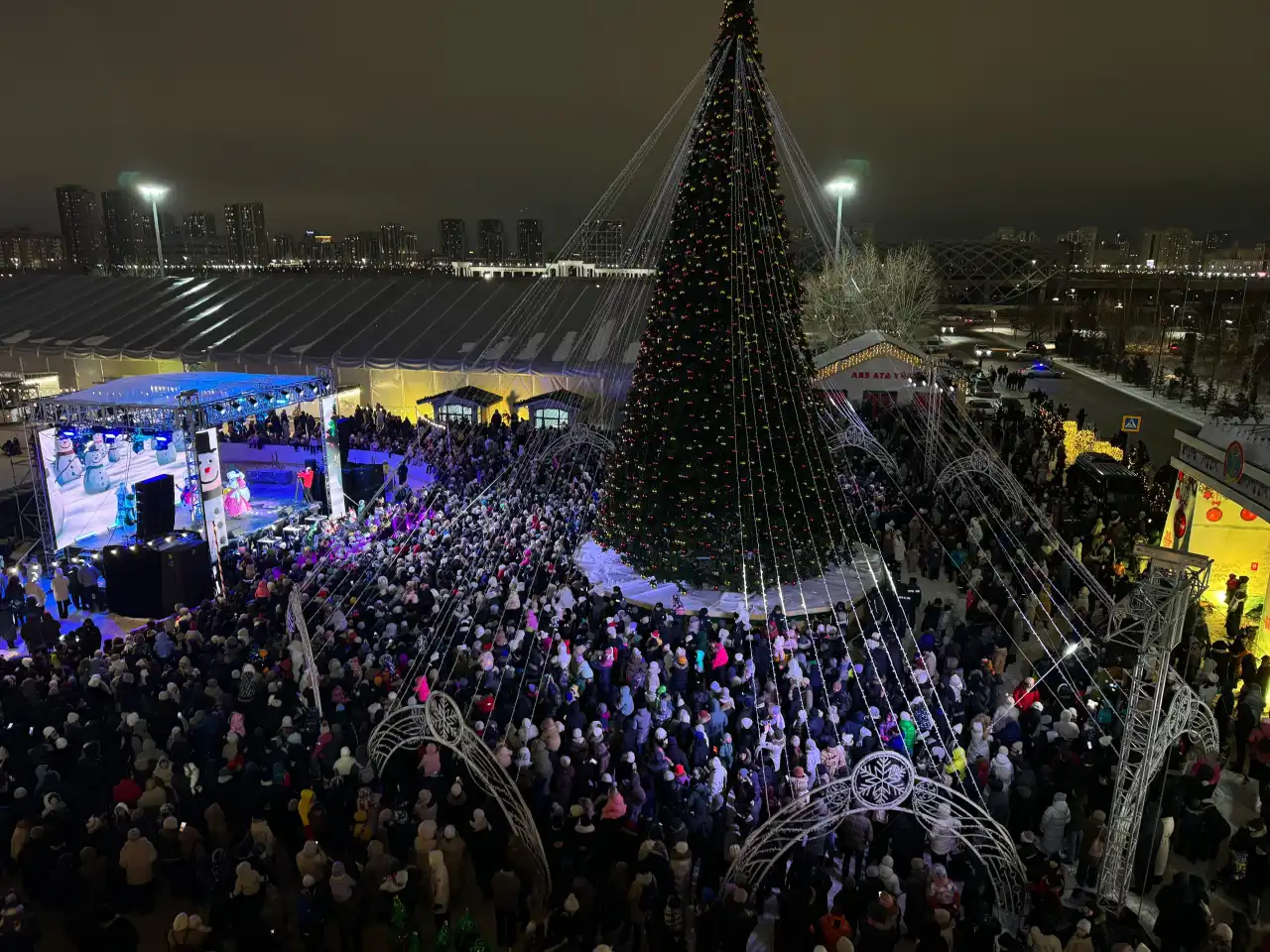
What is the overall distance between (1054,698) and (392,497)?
13236mm

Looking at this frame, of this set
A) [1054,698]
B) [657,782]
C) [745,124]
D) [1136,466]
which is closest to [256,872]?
[657,782]

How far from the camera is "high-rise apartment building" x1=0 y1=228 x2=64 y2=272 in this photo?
114250mm

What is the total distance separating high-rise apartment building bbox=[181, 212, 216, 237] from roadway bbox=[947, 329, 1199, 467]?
15726cm

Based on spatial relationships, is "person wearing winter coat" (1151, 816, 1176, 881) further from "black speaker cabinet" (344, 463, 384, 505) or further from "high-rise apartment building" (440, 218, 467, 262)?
"high-rise apartment building" (440, 218, 467, 262)

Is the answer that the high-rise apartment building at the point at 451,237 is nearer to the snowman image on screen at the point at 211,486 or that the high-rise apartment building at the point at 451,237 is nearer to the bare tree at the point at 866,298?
the bare tree at the point at 866,298

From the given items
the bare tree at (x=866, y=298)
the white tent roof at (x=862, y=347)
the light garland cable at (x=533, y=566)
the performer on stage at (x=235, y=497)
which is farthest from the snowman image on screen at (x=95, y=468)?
the bare tree at (x=866, y=298)

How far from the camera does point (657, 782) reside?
267 inches

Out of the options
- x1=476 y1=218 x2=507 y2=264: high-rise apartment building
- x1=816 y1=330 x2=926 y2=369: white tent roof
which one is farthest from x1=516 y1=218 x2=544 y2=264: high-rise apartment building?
x1=816 y1=330 x2=926 y2=369: white tent roof

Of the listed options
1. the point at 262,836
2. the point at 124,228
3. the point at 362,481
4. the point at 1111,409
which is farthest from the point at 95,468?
the point at 124,228

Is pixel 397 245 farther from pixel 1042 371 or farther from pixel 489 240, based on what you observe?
pixel 1042 371

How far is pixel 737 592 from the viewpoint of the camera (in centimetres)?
1104

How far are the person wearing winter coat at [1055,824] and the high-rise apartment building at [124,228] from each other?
110735 mm

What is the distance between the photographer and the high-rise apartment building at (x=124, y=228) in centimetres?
9744

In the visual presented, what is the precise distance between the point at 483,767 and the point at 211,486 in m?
9.89
